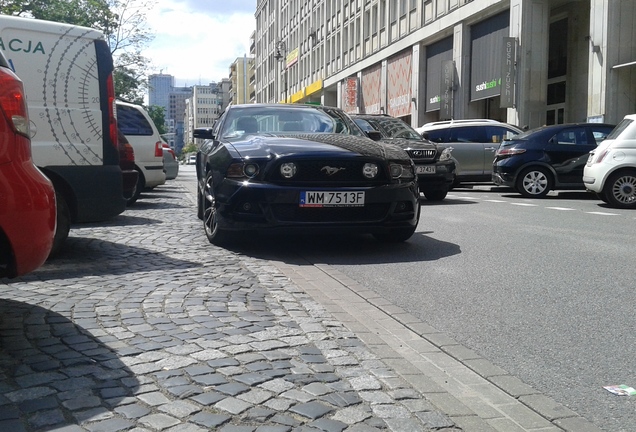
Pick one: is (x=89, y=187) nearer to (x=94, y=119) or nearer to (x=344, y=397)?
(x=94, y=119)

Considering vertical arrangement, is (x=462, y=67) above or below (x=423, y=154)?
above

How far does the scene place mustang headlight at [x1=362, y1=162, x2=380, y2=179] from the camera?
7398mm

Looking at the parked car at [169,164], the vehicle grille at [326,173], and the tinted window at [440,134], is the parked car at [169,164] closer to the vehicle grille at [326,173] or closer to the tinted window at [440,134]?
the tinted window at [440,134]

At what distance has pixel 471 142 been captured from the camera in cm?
1975

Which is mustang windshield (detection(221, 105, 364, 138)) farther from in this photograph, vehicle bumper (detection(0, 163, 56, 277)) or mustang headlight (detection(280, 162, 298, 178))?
vehicle bumper (detection(0, 163, 56, 277))

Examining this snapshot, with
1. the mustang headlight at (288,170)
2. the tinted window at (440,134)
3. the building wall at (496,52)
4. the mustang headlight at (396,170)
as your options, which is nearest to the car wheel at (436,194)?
the tinted window at (440,134)

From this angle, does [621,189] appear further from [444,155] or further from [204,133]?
[204,133]

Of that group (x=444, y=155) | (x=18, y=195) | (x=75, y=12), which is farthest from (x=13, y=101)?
(x=75, y=12)

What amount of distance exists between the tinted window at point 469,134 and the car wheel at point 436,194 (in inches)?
197

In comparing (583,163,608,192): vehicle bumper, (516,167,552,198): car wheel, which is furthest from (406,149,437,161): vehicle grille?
(516,167,552,198): car wheel

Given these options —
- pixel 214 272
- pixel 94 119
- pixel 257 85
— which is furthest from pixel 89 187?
pixel 257 85

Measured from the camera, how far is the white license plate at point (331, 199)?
7188 millimetres

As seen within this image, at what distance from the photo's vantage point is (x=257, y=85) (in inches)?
4766

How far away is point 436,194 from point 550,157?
316 centimetres
